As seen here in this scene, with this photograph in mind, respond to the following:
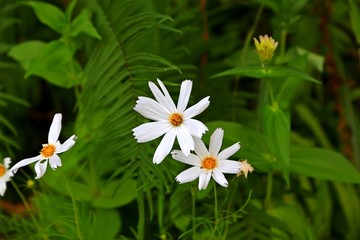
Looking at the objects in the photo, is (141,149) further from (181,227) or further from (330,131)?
(330,131)

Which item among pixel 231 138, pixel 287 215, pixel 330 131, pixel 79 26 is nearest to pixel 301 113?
pixel 330 131

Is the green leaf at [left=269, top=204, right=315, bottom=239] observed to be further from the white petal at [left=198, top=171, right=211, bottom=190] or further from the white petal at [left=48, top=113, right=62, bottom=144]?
the white petal at [left=48, top=113, right=62, bottom=144]

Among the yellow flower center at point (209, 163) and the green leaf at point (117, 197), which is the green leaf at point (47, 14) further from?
the yellow flower center at point (209, 163)

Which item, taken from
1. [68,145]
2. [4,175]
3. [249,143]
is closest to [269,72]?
[249,143]

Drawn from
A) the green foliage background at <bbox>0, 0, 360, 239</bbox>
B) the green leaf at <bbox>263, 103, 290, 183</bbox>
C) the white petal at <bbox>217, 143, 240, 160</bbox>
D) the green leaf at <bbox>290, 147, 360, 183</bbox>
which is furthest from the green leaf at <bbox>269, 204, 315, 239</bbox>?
the white petal at <bbox>217, 143, 240, 160</bbox>

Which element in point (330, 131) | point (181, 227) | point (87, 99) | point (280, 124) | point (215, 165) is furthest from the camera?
point (330, 131)

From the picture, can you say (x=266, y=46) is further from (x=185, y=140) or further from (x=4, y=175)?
(x=4, y=175)
